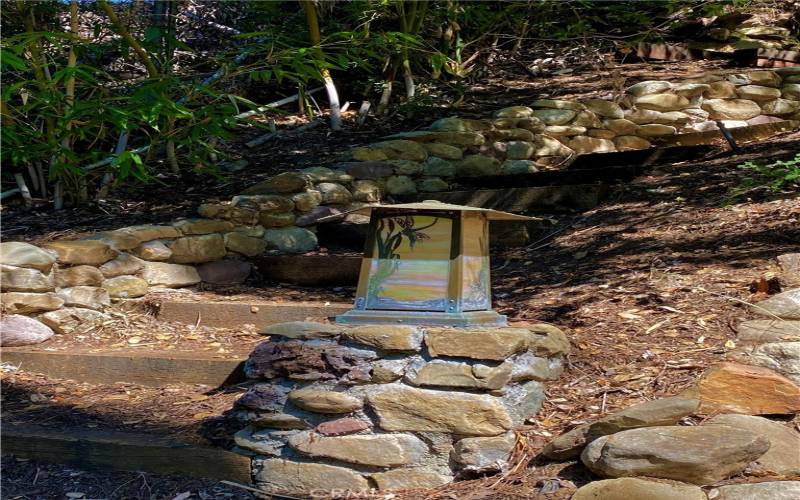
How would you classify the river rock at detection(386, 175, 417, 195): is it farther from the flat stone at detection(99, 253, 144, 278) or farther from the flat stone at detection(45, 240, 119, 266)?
the flat stone at detection(45, 240, 119, 266)

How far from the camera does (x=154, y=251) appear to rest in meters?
4.90

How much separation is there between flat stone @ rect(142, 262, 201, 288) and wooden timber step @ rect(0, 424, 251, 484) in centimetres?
151

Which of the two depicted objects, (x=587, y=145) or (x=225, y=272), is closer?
(x=225, y=272)

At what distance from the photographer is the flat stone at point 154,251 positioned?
16.0 ft

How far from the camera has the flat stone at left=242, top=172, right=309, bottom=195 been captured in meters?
5.59

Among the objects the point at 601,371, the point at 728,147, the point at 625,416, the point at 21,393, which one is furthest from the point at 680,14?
the point at 21,393

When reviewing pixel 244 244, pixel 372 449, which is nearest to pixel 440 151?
pixel 244 244

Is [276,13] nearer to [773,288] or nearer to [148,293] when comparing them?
[148,293]

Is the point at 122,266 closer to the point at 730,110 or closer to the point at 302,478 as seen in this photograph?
the point at 302,478

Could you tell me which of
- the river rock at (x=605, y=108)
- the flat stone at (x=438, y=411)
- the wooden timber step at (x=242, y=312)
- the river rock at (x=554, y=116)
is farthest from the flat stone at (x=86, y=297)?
the river rock at (x=605, y=108)

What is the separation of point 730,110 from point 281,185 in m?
3.58

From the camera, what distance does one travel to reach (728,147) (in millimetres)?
5938

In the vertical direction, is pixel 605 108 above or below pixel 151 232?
above

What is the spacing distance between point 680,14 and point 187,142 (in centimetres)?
470
